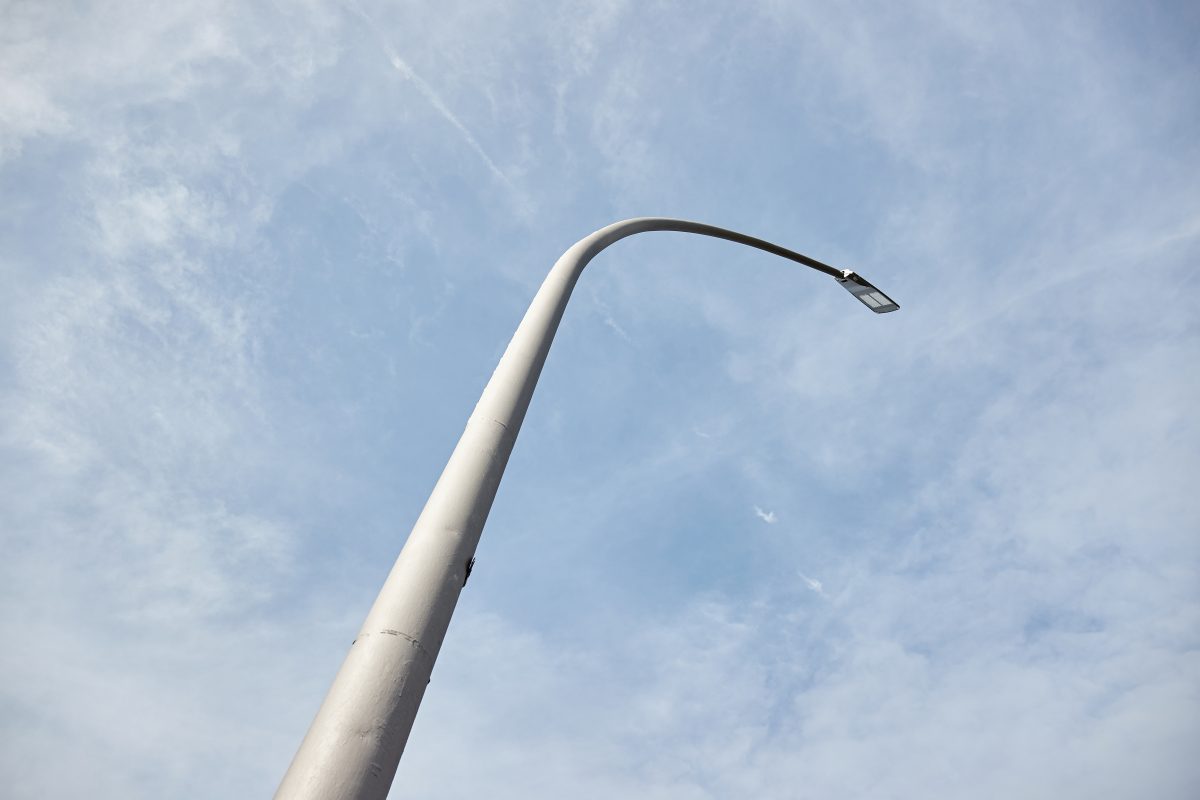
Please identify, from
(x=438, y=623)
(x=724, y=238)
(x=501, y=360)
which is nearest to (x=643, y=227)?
(x=724, y=238)

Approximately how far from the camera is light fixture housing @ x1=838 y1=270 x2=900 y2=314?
13.8 metres

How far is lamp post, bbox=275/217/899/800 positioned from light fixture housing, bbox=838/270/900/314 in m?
9.50

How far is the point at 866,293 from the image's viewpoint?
47.2 ft

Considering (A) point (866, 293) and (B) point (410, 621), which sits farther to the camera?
(A) point (866, 293)

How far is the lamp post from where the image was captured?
334 centimetres

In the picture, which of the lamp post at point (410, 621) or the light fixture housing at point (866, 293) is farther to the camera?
the light fixture housing at point (866, 293)

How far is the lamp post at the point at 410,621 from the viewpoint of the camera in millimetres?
3342

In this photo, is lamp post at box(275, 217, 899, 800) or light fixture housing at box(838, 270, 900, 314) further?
light fixture housing at box(838, 270, 900, 314)

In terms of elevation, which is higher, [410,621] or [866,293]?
[866,293]

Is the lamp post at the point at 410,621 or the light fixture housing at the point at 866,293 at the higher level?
the light fixture housing at the point at 866,293

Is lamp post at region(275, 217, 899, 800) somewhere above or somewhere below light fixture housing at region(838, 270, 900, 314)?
below

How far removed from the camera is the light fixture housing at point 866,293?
13.8m

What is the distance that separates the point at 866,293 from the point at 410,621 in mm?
12616

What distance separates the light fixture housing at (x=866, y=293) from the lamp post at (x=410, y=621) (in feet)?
31.2
